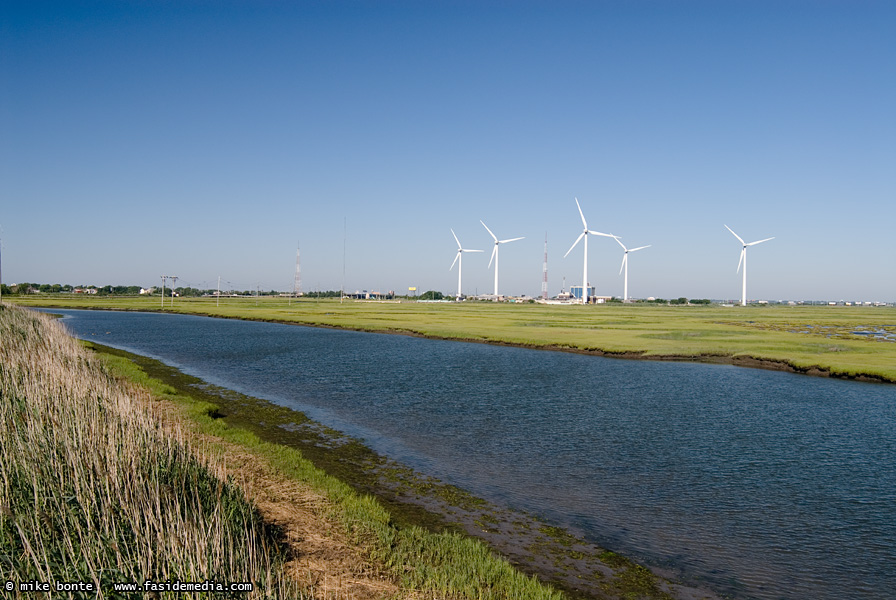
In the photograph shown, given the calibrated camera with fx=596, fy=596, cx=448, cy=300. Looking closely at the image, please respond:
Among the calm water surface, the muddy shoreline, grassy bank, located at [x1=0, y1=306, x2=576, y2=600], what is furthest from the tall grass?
the calm water surface

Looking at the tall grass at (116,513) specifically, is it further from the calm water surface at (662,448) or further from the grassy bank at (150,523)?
the calm water surface at (662,448)

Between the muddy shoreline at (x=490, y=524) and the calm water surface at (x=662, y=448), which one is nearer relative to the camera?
the muddy shoreline at (x=490, y=524)

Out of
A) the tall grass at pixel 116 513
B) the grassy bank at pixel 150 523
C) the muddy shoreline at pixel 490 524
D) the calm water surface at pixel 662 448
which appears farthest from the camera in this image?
the calm water surface at pixel 662 448

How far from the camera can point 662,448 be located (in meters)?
21.5

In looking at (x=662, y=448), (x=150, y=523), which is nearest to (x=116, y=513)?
(x=150, y=523)

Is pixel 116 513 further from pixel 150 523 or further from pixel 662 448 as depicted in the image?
pixel 662 448

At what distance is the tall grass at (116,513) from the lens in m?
7.58

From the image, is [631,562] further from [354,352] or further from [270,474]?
[354,352]

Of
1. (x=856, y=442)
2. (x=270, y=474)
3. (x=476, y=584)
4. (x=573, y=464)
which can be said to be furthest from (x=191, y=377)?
(x=856, y=442)

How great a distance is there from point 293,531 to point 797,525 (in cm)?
1206

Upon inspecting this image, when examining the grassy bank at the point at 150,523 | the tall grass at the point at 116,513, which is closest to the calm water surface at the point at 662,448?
the grassy bank at the point at 150,523

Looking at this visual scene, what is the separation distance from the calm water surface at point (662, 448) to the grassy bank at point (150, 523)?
13.4ft

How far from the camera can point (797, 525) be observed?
1470 cm

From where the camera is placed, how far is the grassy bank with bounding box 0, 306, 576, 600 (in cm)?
772
